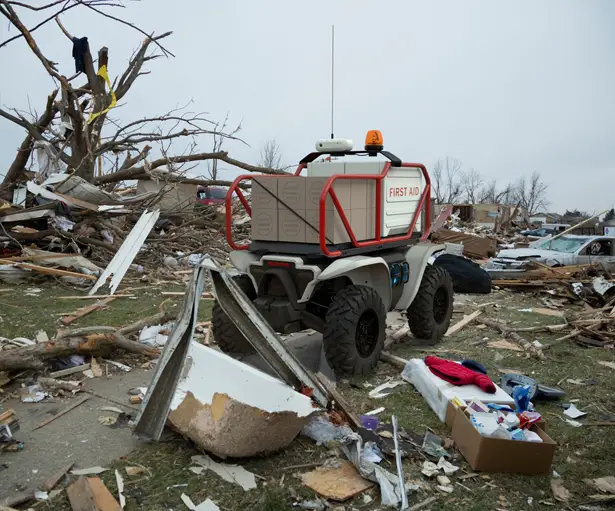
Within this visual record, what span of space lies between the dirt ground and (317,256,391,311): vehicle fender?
2.89ft

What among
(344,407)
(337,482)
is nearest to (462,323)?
(344,407)

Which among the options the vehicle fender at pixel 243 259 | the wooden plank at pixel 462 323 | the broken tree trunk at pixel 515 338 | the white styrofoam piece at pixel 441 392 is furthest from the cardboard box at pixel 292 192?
the broken tree trunk at pixel 515 338

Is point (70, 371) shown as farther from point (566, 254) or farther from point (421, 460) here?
point (566, 254)

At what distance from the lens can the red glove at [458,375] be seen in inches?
190

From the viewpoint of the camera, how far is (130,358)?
6219 mm

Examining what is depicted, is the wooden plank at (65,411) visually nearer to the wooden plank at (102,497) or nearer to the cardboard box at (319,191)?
the wooden plank at (102,497)

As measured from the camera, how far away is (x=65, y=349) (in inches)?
227

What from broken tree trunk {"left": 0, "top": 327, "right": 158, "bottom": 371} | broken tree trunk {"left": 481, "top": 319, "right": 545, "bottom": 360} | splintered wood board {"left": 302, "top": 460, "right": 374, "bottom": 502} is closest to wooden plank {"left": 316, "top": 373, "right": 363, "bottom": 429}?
splintered wood board {"left": 302, "top": 460, "right": 374, "bottom": 502}

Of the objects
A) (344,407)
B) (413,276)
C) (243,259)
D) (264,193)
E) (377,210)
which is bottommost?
(344,407)

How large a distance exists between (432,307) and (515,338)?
1419 mm

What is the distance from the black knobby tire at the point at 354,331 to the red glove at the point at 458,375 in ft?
2.07

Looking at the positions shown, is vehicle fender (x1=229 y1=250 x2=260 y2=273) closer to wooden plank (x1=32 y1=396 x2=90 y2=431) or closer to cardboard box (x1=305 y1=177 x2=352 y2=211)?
cardboard box (x1=305 y1=177 x2=352 y2=211)

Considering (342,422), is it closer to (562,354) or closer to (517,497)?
(517,497)

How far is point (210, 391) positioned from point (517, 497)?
2.18m
